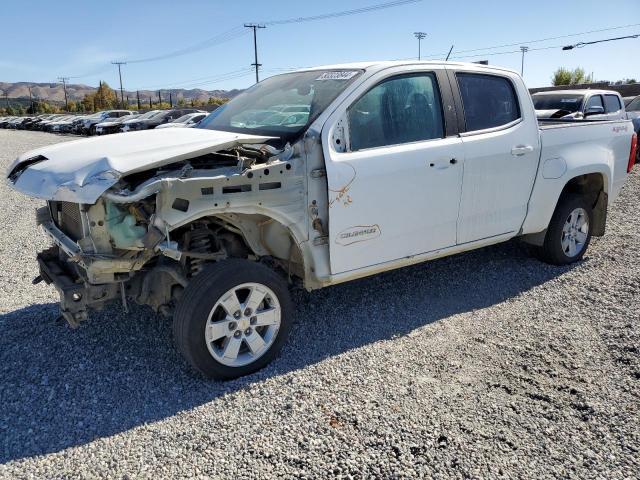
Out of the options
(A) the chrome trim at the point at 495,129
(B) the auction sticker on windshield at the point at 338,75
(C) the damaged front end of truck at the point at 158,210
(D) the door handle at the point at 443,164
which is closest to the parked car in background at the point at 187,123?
(C) the damaged front end of truck at the point at 158,210

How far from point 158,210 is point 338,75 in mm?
1827

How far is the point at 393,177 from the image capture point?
3.96 m

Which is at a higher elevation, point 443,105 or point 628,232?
point 443,105

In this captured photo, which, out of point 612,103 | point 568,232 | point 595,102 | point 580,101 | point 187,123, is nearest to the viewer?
point 568,232

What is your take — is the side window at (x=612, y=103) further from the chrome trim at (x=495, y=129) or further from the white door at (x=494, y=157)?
the chrome trim at (x=495, y=129)

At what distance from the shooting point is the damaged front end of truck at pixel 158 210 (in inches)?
125

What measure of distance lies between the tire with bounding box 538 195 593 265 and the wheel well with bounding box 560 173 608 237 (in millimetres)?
87

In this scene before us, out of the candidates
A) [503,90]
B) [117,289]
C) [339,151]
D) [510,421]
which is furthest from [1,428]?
[503,90]

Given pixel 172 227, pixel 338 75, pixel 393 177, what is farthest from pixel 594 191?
pixel 172 227

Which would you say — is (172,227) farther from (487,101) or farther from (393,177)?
(487,101)

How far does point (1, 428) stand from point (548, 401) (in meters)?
3.20

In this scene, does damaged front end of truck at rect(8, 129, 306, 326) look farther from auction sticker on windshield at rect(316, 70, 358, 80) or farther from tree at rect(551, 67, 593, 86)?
tree at rect(551, 67, 593, 86)

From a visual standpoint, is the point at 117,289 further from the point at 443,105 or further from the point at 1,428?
the point at 443,105

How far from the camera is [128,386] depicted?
11.5ft
